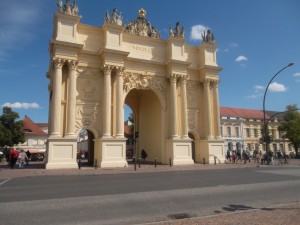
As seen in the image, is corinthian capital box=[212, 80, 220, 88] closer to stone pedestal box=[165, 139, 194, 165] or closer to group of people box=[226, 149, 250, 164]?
stone pedestal box=[165, 139, 194, 165]

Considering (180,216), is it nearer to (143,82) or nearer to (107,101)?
(107,101)

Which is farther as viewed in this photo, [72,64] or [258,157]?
[258,157]

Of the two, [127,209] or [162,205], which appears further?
[162,205]

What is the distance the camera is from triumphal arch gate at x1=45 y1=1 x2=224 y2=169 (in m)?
24.1

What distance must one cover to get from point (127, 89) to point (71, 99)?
6.20 meters

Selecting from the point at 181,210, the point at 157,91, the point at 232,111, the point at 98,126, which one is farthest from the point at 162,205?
the point at 232,111

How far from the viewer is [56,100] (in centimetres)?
2341

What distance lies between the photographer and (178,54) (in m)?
30.1

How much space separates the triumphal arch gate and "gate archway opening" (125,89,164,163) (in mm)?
116

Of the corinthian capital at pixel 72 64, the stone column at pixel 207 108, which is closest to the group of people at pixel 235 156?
the stone column at pixel 207 108

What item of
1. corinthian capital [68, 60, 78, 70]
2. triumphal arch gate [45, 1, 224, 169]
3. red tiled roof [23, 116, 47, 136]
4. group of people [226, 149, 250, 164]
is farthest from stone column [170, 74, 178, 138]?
red tiled roof [23, 116, 47, 136]

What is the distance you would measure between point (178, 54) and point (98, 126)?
1173 cm

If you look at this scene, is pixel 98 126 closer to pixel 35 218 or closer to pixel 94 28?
pixel 94 28

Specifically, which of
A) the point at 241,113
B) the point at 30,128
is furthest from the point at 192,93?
the point at 30,128
